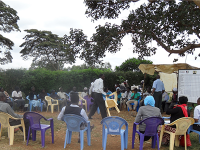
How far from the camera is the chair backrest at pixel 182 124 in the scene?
506cm

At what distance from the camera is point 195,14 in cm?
806

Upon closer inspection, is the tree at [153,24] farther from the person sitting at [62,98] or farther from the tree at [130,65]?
the tree at [130,65]

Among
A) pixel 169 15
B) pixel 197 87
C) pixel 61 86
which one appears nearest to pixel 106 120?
pixel 197 87

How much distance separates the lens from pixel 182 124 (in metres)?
5.14

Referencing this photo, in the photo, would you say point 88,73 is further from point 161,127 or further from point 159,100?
point 161,127

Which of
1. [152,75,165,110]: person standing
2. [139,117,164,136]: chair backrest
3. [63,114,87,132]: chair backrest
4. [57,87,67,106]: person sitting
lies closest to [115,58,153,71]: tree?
[57,87,67,106]: person sitting

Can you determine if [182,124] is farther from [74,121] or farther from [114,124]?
[74,121]

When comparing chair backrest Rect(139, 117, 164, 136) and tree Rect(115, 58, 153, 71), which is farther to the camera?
tree Rect(115, 58, 153, 71)

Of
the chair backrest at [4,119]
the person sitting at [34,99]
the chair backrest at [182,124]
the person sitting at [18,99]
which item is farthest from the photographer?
the person sitting at [34,99]

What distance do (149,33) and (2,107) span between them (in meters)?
5.67

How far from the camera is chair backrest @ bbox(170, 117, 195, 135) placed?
5.06 meters

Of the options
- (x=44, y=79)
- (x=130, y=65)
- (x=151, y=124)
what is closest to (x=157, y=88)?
(x=151, y=124)

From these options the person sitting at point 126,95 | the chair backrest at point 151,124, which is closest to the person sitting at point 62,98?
the person sitting at point 126,95

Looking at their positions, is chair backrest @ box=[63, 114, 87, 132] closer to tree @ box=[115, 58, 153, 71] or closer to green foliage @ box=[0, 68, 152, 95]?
green foliage @ box=[0, 68, 152, 95]
